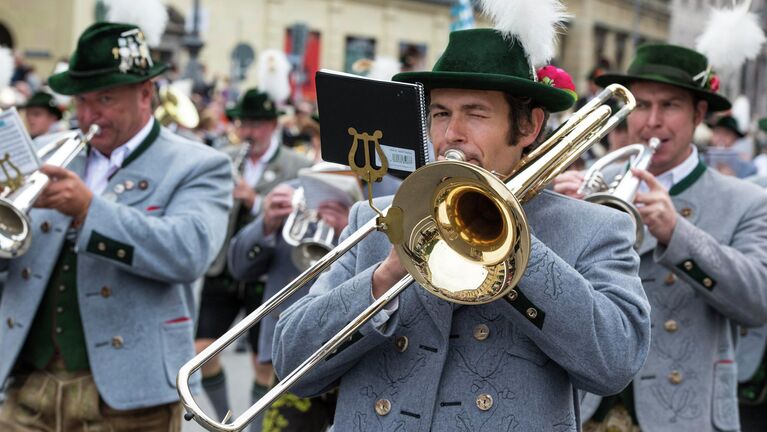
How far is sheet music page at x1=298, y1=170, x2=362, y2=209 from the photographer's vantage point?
5.48 meters

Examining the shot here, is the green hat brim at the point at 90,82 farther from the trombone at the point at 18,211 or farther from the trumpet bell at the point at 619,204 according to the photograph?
the trumpet bell at the point at 619,204

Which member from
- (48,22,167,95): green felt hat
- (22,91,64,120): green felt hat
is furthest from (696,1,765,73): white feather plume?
(22,91,64,120): green felt hat

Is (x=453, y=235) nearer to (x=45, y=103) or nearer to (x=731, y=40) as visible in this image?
(x=731, y=40)

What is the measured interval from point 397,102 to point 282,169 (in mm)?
6155

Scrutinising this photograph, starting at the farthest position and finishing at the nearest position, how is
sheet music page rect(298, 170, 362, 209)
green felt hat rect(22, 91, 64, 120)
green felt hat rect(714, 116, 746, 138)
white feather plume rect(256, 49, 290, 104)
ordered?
1. green felt hat rect(714, 116, 746, 138)
2. green felt hat rect(22, 91, 64, 120)
3. white feather plume rect(256, 49, 290, 104)
4. sheet music page rect(298, 170, 362, 209)

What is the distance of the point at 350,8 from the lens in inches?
1467

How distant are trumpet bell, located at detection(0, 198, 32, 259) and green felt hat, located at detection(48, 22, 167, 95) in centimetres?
61

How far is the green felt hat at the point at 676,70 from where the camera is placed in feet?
15.0

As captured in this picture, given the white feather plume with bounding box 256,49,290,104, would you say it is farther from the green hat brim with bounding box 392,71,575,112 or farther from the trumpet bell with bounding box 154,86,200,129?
the green hat brim with bounding box 392,71,575,112

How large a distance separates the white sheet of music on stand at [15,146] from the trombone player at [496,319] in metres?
1.70

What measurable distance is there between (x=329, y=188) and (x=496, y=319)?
103 inches

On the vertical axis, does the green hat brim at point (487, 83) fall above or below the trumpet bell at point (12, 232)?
above

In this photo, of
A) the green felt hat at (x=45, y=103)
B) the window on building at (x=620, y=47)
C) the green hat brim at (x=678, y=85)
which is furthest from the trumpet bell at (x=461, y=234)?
the window on building at (x=620, y=47)

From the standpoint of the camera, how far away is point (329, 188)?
5504 mm
